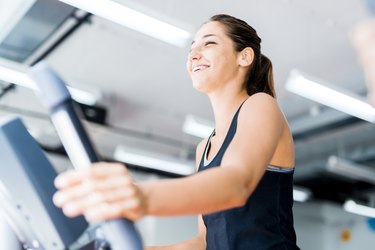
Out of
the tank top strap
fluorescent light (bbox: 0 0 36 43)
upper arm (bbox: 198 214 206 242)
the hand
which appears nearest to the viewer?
the hand

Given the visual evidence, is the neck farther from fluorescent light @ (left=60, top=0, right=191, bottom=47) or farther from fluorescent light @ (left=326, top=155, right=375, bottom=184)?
fluorescent light @ (left=326, top=155, right=375, bottom=184)

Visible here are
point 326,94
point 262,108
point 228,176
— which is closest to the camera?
point 228,176

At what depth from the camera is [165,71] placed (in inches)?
217

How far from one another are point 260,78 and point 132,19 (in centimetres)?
177

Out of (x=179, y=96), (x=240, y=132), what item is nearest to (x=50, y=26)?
(x=179, y=96)

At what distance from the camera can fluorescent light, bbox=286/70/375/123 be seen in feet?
12.3

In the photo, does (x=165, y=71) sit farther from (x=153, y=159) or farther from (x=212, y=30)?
(x=212, y=30)

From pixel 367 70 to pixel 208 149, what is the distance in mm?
769

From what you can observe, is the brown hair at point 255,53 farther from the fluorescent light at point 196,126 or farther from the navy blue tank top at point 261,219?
the fluorescent light at point 196,126

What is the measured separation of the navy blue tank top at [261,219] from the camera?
1070mm

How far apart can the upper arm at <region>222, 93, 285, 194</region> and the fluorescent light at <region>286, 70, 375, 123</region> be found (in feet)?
9.19

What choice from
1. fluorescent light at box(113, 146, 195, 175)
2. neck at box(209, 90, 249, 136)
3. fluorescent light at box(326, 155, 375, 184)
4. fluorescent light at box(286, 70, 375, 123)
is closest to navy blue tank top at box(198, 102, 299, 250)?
neck at box(209, 90, 249, 136)

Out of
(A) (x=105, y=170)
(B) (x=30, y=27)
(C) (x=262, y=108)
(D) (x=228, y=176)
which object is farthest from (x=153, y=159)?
(A) (x=105, y=170)

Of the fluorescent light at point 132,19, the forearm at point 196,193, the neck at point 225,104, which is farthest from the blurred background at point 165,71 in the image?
the forearm at point 196,193
